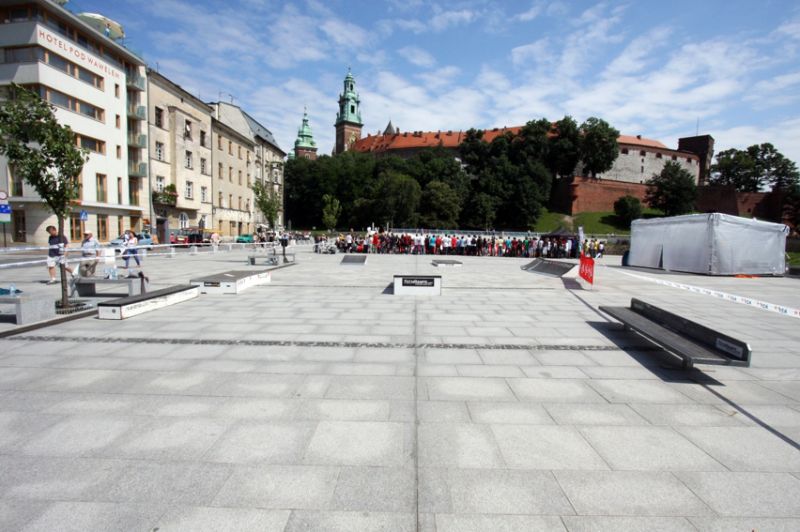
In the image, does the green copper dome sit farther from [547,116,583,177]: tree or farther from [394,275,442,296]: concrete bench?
[394,275,442,296]: concrete bench

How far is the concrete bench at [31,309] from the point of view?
749 centimetres

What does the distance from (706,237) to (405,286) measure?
16.4m

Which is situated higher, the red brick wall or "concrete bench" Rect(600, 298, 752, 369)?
the red brick wall

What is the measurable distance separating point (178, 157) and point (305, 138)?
101m

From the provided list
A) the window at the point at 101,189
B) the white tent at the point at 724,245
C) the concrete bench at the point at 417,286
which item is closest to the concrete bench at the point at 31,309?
the concrete bench at the point at 417,286

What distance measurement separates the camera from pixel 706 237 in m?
A: 20.0

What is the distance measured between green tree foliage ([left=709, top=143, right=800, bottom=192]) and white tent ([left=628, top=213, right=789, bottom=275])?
98.5m

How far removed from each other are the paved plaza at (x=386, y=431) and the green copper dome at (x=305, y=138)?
13964 centimetres

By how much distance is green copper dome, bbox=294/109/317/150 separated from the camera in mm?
139250

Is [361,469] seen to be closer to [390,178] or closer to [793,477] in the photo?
[793,477]

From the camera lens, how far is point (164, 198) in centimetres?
4200

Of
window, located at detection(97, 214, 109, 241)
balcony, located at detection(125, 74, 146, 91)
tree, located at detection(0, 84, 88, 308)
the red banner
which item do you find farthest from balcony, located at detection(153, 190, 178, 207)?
the red banner

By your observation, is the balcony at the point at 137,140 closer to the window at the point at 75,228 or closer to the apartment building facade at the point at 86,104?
the apartment building facade at the point at 86,104

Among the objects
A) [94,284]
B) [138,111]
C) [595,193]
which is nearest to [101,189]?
[138,111]
